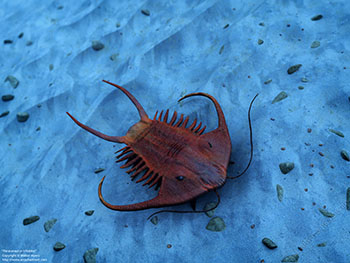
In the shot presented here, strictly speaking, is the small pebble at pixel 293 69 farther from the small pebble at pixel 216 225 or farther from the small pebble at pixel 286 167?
the small pebble at pixel 216 225

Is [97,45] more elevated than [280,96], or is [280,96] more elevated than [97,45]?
[97,45]

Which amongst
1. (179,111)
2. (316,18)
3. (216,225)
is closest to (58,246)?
(216,225)

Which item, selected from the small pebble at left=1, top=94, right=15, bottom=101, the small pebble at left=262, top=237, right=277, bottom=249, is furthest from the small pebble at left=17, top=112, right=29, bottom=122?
the small pebble at left=262, top=237, right=277, bottom=249

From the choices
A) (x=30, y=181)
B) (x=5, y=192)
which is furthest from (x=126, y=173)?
(x=5, y=192)

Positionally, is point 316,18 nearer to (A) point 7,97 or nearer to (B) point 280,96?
(B) point 280,96

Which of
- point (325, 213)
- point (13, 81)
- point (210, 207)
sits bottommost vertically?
point (325, 213)

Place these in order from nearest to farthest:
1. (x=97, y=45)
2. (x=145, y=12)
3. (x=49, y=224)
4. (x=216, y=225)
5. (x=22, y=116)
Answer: (x=216, y=225)
(x=49, y=224)
(x=22, y=116)
(x=97, y=45)
(x=145, y=12)

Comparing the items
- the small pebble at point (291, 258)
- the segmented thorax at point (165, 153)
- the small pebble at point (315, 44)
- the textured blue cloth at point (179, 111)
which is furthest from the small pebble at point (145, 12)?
the small pebble at point (291, 258)
